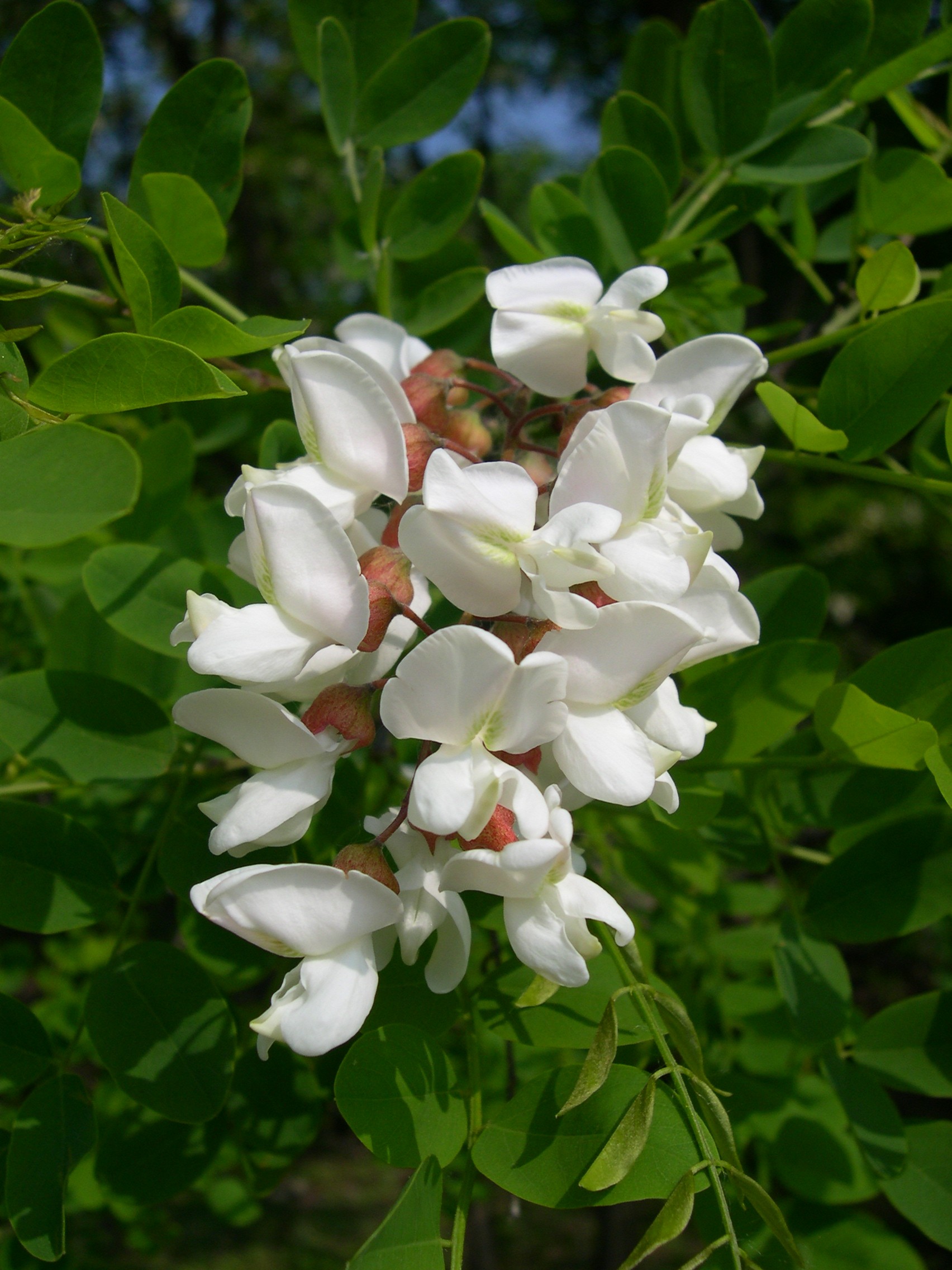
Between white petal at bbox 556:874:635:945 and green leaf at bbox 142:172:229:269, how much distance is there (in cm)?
53

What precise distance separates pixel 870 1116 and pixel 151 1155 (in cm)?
54

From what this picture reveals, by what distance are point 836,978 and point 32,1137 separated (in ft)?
1.84

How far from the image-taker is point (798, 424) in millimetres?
651

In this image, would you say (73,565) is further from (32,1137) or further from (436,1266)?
(436,1266)

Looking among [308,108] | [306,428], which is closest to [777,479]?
[306,428]

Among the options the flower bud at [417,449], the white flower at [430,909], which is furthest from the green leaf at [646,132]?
the white flower at [430,909]

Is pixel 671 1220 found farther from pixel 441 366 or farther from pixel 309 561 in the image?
pixel 441 366

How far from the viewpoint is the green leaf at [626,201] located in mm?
807

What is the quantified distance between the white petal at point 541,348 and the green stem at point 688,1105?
366 millimetres

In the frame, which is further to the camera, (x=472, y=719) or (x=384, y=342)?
(x=384, y=342)

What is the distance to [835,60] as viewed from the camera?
31.9 inches

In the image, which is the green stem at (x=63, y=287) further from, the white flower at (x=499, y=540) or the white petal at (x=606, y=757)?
the white petal at (x=606, y=757)

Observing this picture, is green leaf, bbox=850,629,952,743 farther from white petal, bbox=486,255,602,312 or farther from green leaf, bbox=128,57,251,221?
green leaf, bbox=128,57,251,221

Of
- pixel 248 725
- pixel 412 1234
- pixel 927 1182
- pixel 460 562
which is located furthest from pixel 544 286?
pixel 927 1182
